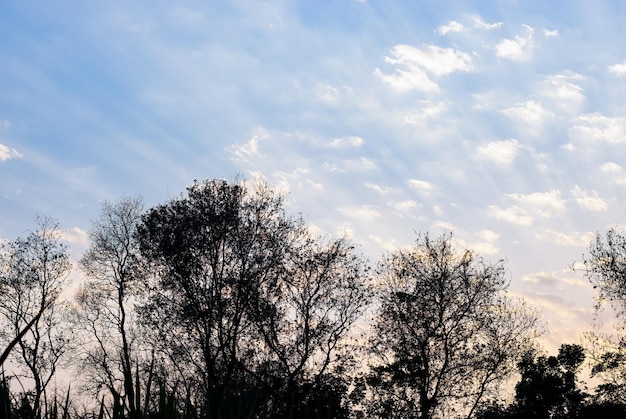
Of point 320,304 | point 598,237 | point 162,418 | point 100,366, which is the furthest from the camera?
point 100,366

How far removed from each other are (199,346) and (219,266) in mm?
A: 4883

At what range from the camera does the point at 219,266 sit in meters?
37.1

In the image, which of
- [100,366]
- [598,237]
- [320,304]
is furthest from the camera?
[100,366]

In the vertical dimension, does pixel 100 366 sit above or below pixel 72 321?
below

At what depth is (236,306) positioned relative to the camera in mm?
36281

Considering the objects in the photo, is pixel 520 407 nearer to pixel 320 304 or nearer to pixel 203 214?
pixel 320 304

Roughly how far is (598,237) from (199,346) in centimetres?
2447

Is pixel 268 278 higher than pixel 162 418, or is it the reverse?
pixel 268 278

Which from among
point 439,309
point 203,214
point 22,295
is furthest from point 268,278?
point 22,295

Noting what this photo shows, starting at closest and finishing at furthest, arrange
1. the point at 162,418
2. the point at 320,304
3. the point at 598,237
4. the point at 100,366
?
the point at 162,418 < the point at 598,237 < the point at 320,304 < the point at 100,366

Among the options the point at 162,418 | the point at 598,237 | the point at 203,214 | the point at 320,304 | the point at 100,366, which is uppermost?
the point at 203,214

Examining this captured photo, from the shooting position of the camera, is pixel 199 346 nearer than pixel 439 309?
Yes

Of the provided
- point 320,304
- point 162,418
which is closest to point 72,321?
→ point 320,304

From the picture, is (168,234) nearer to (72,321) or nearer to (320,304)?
(320,304)
